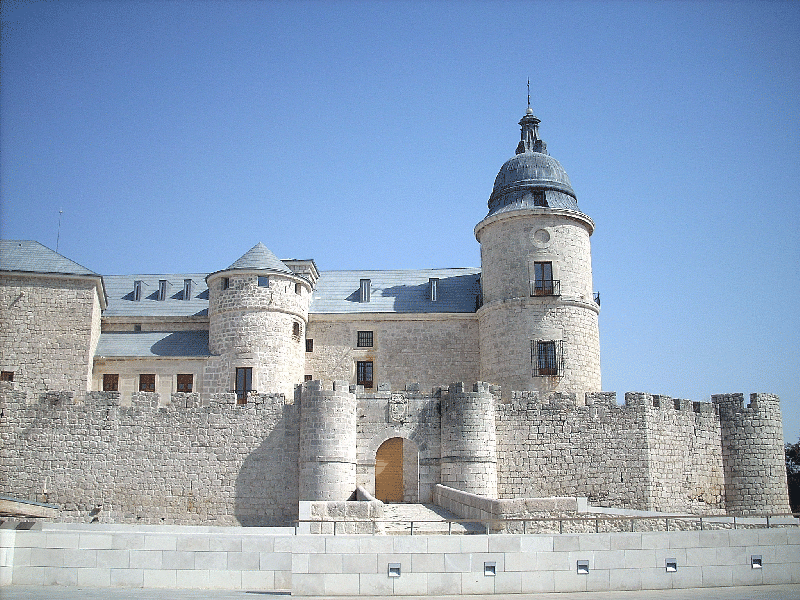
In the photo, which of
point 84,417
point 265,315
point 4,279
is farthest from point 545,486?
point 4,279

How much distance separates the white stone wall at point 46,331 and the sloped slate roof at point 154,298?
3682 mm

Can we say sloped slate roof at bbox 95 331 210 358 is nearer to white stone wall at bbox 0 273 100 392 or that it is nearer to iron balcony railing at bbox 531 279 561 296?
white stone wall at bbox 0 273 100 392

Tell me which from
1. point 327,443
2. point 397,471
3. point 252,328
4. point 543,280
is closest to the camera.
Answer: point 327,443

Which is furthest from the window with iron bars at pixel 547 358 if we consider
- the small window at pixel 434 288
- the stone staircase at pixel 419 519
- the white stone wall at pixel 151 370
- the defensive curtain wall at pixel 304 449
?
the white stone wall at pixel 151 370

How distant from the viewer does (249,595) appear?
1453 cm

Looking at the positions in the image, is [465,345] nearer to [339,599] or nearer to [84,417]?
[84,417]

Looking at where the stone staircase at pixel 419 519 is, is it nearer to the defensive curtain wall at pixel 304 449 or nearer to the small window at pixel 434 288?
the defensive curtain wall at pixel 304 449

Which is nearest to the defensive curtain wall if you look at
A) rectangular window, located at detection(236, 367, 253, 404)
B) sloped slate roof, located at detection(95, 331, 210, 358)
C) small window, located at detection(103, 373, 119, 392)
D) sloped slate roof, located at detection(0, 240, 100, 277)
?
rectangular window, located at detection(236, 367, 253, 404)

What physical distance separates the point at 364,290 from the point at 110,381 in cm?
1115

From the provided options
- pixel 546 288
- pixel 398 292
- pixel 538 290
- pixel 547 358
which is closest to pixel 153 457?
pixel 398 292

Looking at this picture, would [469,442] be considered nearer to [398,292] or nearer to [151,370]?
[398,292]

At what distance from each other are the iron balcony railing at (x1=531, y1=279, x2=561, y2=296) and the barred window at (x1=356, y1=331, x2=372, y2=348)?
24.4 feet

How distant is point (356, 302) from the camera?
1446 inches

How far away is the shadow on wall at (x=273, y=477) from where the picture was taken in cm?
2588
